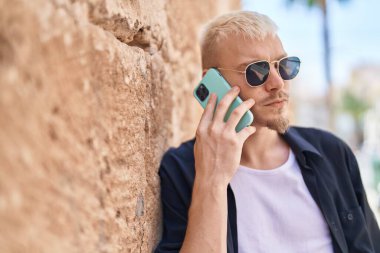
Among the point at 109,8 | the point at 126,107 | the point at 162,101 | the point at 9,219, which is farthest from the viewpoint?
the point at 162,101

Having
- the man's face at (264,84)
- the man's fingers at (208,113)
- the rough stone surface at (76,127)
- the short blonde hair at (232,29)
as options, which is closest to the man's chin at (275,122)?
the man's face at (264,84)

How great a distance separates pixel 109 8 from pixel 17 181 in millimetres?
580

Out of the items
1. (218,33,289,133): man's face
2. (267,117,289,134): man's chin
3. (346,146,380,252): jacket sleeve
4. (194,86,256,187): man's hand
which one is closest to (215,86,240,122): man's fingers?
(194,86,256,187): man's hand

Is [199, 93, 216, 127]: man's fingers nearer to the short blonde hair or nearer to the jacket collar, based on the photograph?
the short blonde hair

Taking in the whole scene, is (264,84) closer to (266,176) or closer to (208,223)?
(266,176)

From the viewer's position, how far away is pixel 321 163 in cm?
200

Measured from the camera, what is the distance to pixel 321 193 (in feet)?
6.22

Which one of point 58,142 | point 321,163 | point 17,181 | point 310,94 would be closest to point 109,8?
point 58,142

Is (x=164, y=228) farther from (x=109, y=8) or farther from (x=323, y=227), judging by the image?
(x=109, y=8)

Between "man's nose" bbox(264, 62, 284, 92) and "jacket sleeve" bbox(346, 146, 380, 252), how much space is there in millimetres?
523

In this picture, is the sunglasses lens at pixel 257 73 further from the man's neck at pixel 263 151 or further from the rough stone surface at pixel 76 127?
the rough stone surface at pixel 76 127

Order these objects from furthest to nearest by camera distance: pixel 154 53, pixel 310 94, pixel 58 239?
pixel 310 94 → pixel 154 53 → pixel 58 239

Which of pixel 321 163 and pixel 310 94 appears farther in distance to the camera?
pixel 310 94

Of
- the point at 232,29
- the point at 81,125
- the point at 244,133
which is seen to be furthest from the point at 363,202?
the point at 81,125
